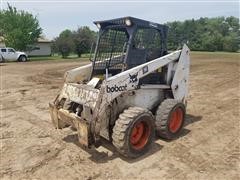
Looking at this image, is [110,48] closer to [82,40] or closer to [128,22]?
[128,22]

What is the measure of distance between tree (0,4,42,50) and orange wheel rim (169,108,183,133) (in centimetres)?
3286

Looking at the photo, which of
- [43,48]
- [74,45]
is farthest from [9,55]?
[43,48]

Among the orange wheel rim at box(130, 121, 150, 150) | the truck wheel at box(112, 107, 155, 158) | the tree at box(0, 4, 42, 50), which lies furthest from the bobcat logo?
the tree at box(0, 4, 42, 50)

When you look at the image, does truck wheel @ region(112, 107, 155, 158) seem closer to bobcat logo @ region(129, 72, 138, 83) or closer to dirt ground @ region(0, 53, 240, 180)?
dirt ground @ region(0, 53, 240, 180)

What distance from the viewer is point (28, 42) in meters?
37.7

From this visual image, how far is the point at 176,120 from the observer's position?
22.0 feet

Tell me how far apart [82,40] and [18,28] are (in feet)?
32.3

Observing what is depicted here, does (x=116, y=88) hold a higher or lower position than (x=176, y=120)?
higher

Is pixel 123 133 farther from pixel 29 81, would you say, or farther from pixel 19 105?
pixel 29 81

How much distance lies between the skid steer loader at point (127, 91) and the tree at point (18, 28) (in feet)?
105

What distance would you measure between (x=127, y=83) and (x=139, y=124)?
790 mm

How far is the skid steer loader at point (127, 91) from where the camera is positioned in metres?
5.28

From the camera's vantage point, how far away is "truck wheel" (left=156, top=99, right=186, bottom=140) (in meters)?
6.16

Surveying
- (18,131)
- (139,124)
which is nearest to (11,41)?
(18,131)
